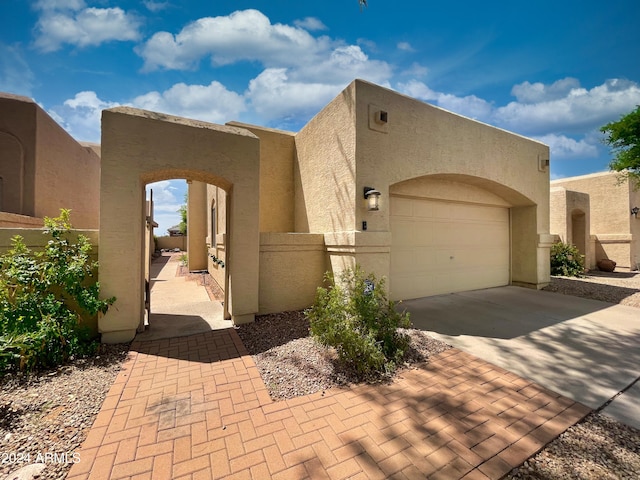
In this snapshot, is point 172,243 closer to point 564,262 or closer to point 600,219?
point 564,262

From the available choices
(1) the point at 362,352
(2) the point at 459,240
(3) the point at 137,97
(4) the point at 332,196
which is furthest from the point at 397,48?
(1) the point at 362,352

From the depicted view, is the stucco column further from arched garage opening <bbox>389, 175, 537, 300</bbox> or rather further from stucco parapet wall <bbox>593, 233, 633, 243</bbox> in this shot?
stucco parapet wall <bbox>593, 233, 633, 243</bbox>

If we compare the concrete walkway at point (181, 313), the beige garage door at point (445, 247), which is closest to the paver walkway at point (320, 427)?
the concrete walkway at point (181, 313)

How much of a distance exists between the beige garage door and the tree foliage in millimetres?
5666

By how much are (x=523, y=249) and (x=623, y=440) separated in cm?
762

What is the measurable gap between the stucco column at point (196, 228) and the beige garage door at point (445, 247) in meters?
10.1

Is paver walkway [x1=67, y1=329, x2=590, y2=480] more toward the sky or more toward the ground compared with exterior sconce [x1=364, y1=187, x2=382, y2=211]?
more toward the ground

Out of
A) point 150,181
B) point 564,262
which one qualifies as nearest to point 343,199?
point 150,181

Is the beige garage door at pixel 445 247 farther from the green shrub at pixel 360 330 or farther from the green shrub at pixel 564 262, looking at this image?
the green shrub at pixel 564 262

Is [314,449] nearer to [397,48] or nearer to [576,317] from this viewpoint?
[576,317]

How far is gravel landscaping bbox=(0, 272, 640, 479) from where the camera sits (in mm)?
1971

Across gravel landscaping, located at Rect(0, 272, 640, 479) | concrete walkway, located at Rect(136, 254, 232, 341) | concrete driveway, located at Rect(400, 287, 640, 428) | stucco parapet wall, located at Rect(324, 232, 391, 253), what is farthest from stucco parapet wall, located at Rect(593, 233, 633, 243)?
concrete walkway, located at Rect(136, 254, 232, 341)

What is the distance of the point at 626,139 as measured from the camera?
9.66 m

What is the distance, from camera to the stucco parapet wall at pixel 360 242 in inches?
200
